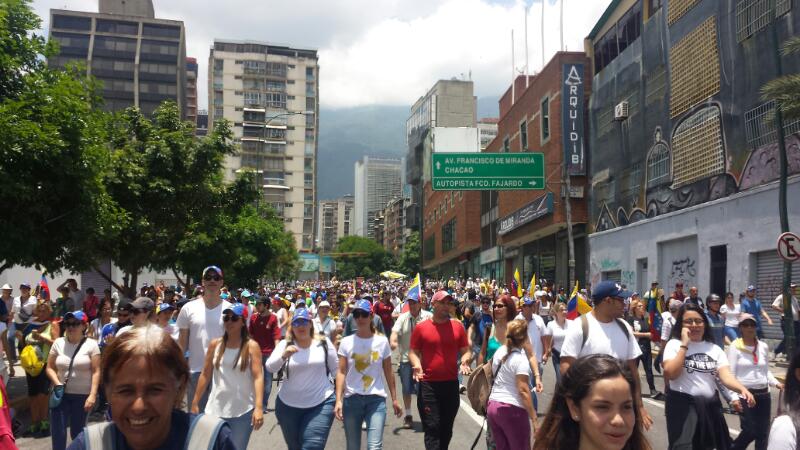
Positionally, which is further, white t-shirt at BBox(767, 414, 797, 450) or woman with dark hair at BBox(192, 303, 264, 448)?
woman with dark hair at BBox(192, 303, 264, 448)

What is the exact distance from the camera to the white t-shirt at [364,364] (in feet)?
21.1

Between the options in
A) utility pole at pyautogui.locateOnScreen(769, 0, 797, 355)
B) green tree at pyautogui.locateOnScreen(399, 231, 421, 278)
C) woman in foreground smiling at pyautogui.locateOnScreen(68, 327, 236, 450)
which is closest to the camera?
woman in foreground smiling at pyautogui.locateOnScreen(68, 327, 236, 450)

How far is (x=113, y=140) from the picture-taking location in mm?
18984

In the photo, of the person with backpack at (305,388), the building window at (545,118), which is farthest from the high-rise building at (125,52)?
the person with backpack at (305,388)

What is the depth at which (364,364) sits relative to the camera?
654 centimetres

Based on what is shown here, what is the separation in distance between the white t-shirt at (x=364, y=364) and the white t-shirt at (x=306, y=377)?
295mm

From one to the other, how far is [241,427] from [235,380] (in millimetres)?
375

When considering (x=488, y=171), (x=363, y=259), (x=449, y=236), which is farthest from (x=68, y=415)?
(x=363, y=259)

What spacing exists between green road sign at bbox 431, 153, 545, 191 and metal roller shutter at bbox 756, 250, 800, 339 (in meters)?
9.38

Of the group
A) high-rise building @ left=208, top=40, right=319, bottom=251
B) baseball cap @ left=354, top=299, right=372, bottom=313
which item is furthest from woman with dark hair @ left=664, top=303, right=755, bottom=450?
high-rise building @ left=208, top=40, right=319, bottom=251

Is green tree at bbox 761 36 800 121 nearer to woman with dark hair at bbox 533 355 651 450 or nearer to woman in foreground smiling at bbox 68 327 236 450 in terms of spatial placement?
woman with dark hair at bbox 533 355 651 450

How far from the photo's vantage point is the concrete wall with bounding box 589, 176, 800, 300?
1955 cm

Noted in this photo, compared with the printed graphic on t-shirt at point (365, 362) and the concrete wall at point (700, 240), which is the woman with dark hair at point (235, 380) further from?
the concrete wall at point (700, 240)

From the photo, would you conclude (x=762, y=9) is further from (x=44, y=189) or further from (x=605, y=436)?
(x=605, y=436)
